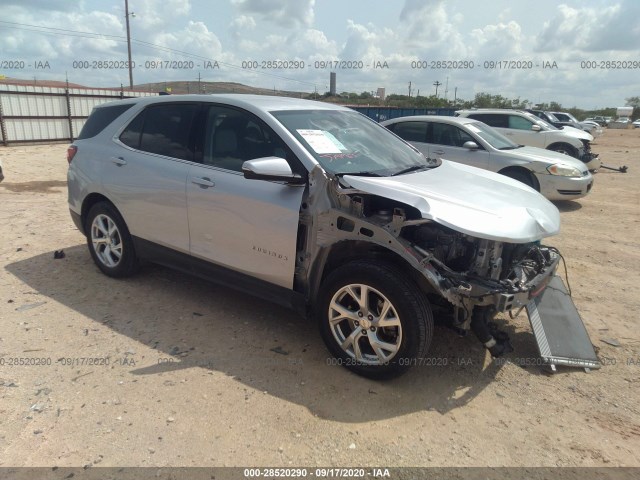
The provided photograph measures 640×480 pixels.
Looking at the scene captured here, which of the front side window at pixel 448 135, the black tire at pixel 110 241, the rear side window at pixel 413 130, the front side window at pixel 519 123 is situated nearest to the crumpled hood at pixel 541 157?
the front side window at pixel 448 135

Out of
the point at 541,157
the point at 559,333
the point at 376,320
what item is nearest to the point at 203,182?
the point at 376,320

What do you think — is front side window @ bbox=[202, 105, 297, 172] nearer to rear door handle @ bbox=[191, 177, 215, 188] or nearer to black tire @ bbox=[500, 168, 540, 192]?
rear door handle @ bbox=[191, 177, 215, 188]

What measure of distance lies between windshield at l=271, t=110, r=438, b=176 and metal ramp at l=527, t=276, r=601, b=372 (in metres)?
1.46

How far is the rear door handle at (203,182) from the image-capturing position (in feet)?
12.1

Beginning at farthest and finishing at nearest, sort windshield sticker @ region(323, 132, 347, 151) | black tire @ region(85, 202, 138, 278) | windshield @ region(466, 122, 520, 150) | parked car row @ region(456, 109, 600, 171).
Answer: parked car row @ region(456, 109, 600, 171) < windshield @ region(466, 122, 520, 150) < black tire @ region(85, 202, 138, 278) < windshield sticker @ region(323, 132, 347, 151)

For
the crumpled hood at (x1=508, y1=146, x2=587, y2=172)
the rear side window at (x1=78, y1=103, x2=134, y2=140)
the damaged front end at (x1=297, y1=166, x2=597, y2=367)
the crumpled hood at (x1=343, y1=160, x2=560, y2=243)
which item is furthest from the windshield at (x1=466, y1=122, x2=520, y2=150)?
the rear side window at (x1=78, y1=103, x2=134, y2=140)

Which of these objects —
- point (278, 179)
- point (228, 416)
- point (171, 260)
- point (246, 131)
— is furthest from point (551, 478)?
point (171, 260)

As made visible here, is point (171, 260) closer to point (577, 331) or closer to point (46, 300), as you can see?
point (46, 300)

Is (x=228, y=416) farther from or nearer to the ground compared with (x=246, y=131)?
nearer to the ground

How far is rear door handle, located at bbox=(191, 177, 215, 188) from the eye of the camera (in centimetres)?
368

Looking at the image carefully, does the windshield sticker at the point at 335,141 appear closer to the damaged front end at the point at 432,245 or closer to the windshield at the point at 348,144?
the windshield at the point at 348,144

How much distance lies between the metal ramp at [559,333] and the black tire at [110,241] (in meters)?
3.57

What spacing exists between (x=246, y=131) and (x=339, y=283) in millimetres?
1420

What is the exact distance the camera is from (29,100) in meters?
17.6
